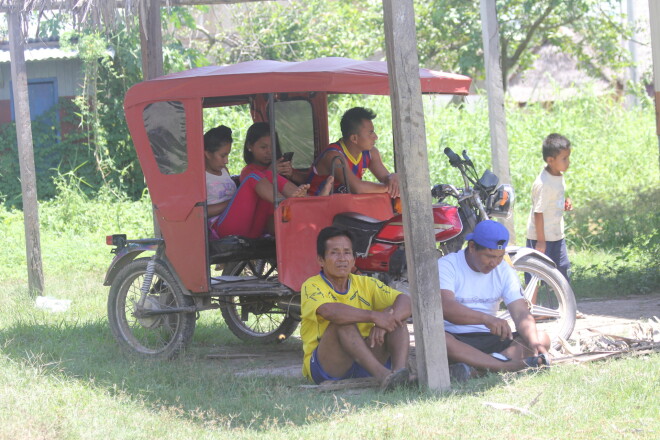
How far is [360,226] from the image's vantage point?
622cm

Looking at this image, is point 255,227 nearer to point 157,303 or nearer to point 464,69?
point 157,303

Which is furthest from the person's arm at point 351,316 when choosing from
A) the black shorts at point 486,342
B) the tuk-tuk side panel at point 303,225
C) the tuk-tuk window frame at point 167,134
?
the tuk-tuk window frame at point 167,134

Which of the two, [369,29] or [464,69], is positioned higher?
[369,29]

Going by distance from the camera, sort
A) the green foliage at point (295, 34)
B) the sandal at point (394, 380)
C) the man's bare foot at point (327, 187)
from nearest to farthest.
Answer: the sandal at point (394, 380), the man's bare foot at point (327, 187), the green foliage at point (295, 34)

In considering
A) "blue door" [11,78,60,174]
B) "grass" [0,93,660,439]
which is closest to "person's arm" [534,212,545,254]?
"grass" [0,93,660,439]

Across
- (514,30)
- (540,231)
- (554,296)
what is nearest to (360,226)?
(554,296)

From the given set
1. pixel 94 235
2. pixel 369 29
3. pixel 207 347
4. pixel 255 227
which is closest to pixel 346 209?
pixel 255 227

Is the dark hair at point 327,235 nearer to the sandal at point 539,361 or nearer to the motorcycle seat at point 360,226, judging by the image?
the motorcycle seat at point 360,226

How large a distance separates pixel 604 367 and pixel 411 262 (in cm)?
139

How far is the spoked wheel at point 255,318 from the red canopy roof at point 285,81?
60.8 inches

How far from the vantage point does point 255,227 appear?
6809 mm

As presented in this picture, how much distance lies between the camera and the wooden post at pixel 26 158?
916cm

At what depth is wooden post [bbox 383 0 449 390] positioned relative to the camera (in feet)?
17.0

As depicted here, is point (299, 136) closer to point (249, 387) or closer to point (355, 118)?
point (355, 118)
